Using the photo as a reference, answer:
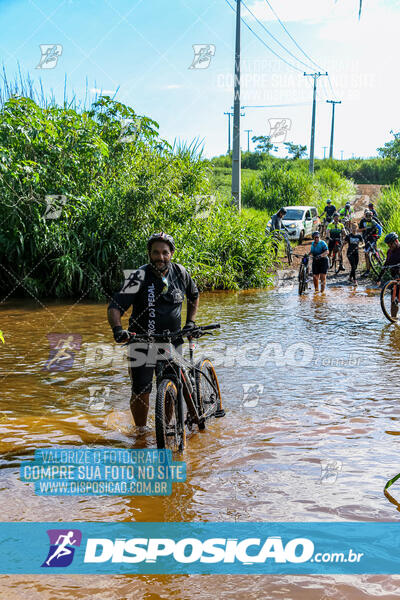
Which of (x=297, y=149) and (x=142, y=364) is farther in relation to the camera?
(x=297, y=149)

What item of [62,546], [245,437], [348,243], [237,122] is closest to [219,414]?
[245,437]

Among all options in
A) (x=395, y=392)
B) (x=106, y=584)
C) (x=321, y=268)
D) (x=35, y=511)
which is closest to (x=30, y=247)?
(x=321, y=268)

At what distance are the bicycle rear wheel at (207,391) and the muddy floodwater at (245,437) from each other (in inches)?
8.9

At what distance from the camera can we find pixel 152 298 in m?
5.60

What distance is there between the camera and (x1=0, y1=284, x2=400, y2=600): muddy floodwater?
3.66 meters

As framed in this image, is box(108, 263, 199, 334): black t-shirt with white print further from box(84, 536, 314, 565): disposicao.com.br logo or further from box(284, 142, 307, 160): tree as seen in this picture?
box(284, 142, 307, 160): tree

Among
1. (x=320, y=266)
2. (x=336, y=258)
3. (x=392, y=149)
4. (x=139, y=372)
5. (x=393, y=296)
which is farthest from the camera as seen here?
(x=392, y=149)

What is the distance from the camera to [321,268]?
56.7 feet

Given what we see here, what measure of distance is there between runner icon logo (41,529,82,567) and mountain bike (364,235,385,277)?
1746 centimetres

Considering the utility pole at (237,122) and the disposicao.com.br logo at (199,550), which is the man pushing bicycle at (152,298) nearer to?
the disposicao.com.br logo at (199,550)

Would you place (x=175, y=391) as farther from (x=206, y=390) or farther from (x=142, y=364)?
(x=206, y=390)

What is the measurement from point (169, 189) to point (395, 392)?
10.0 meters

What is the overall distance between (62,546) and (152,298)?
230cm

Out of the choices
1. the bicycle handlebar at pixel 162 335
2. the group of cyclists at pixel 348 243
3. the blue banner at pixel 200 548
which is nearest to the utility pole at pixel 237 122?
the group of cyclists at pixel 348 243
